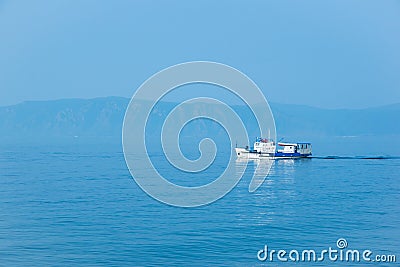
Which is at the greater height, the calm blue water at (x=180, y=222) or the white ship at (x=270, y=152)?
the white ship at (x=270, y=152)

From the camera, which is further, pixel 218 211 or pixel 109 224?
pixel 218 211

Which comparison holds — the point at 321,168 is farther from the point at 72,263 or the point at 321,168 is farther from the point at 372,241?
the point at 72,263

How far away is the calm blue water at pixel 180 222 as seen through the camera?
27156mm

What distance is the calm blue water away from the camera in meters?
27.2

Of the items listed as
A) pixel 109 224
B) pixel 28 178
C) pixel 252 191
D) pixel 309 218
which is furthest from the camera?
pixel 28 178

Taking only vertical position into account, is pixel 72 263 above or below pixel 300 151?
below

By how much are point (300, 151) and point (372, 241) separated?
64.4 m

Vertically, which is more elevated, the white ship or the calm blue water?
the white ship

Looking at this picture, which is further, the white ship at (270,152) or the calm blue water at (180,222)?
the white ship at (270,152)

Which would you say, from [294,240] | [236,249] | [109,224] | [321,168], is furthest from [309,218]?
[321,168]

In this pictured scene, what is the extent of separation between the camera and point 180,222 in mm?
34094

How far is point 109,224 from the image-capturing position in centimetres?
3350

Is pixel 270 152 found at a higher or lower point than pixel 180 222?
→ higher

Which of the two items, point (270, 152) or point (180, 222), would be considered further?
point (270, 152)
